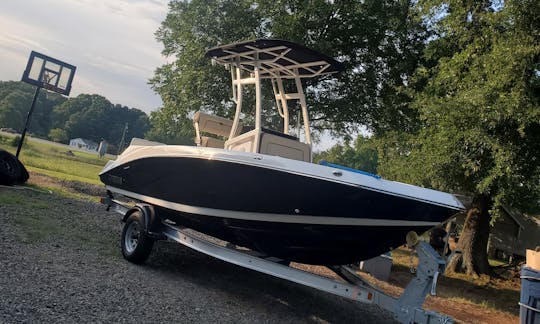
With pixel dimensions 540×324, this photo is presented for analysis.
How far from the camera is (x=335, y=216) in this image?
13.5 ft

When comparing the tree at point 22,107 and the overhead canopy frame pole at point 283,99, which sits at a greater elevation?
the tree at point 22,107

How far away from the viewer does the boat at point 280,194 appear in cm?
396

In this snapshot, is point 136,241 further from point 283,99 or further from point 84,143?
point 84,143

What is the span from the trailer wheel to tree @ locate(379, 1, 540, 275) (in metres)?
6.59

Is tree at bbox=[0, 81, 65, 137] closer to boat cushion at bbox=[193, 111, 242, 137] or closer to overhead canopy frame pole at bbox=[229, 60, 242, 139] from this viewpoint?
boat cushion at bbox=[193, 111, 242, 137]

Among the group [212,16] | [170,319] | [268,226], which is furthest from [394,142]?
[170,319]

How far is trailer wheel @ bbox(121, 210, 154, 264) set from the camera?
5.33 m

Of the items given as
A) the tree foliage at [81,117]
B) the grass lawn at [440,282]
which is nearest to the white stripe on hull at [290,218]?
the grass lawn at [440,282]

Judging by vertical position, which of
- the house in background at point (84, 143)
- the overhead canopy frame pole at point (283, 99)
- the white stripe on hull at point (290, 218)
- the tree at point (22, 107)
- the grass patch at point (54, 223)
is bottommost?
the grass patch at point (54, 223)

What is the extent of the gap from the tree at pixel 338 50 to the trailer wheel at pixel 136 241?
280 inches

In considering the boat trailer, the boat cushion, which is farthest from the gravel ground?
the boat cushion

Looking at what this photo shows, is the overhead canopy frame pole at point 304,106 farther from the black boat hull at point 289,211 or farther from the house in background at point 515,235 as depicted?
the house in background at point 515,235

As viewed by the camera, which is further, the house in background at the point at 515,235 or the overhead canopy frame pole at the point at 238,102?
the house in background at the point at 515,235

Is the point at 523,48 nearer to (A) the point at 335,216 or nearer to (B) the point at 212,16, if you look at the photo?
(A) the point at 335,216
